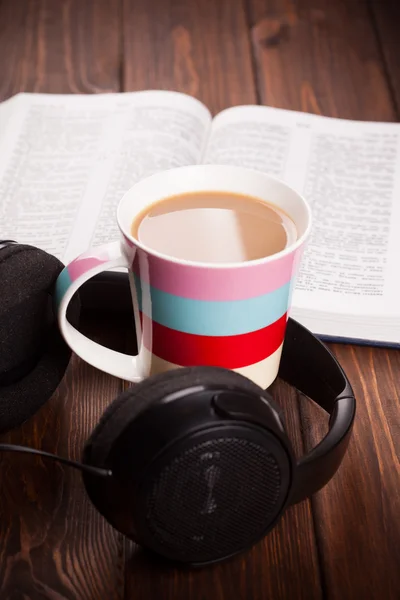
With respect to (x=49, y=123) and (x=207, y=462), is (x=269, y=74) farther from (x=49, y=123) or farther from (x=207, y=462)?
(x=207, y=462)

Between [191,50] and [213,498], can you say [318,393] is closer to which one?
[213,498]

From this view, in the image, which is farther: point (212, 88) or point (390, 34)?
point (390, 34)

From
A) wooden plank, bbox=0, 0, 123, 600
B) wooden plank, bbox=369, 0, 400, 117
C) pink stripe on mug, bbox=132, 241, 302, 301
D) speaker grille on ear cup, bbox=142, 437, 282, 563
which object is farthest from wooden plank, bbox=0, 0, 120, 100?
speaker grille on ear cup, bbox=142, 437, 282, 563

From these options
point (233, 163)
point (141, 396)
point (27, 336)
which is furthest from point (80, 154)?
point (141, 396)

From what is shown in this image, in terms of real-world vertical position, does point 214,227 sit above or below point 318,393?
above

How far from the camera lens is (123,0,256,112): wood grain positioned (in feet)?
3.31

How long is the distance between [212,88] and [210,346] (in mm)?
591

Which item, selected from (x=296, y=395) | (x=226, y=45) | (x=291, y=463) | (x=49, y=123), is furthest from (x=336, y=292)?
(x=226, y=45)

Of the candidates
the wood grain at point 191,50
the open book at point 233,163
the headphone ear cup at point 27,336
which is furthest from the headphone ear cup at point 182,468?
the wood grain at point 191,50

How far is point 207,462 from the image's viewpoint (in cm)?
42

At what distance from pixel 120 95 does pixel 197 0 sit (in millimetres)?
347

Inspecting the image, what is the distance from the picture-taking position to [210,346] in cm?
50

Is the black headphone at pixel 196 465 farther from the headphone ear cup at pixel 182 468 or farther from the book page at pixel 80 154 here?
the book page at pixel 80 154

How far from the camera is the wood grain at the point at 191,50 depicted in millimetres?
1009
